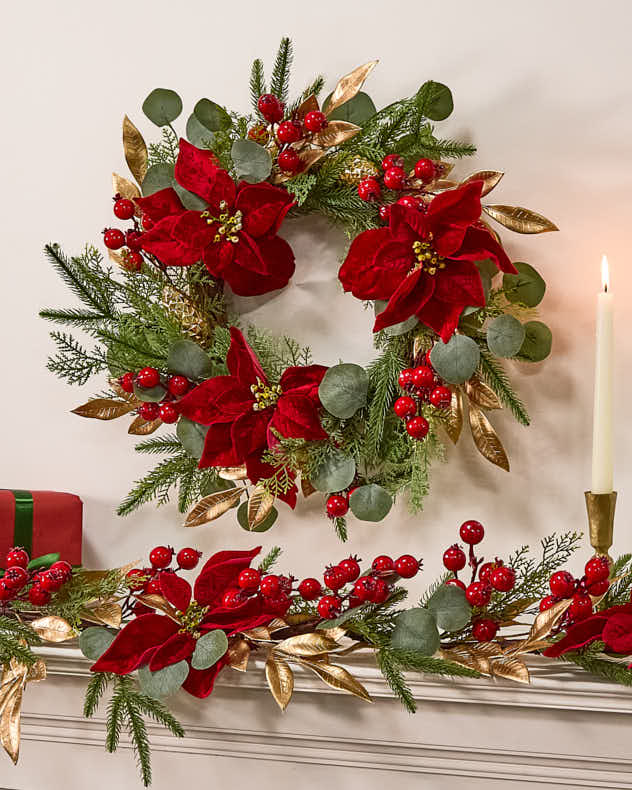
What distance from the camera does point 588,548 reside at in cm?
99

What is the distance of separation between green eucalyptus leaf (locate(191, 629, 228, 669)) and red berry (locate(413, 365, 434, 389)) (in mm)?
333

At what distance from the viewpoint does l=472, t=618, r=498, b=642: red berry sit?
34.9 inches

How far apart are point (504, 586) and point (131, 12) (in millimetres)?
882

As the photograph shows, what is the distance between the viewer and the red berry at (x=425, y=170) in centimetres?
94

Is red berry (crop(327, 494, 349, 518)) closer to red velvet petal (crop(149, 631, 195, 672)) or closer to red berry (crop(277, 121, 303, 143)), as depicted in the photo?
red velvet petal (crop(149, 631, 195, 672))

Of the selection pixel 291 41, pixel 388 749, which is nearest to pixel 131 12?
pixel 291 41

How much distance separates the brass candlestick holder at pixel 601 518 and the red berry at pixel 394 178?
0.39 metres

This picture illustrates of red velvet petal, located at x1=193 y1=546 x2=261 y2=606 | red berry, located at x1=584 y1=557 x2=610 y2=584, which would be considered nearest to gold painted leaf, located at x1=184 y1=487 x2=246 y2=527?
red velvet petal, located at x1=193 y1=546 x2=261 y2=606

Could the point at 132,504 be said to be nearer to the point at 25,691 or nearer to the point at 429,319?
the point at 25,691

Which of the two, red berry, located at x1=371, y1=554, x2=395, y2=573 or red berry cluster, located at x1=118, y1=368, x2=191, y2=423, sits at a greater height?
red berry cluster, located at x1=118, y1=368, x2=191, y2=423

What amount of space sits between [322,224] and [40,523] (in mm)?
519

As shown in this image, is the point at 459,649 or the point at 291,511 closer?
the point at 459,649

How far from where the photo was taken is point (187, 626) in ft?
2.97

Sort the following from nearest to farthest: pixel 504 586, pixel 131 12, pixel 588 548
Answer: pixel 504 586 < pixel 588 548 < pixel 131 12
